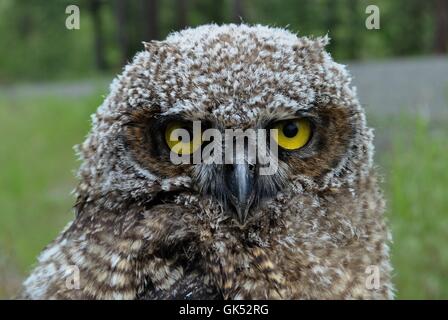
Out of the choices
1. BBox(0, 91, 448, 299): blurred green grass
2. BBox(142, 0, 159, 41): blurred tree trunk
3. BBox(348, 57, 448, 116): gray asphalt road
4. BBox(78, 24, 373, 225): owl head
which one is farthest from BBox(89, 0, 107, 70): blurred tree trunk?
BBox(78, 24, 373, 225): owl head

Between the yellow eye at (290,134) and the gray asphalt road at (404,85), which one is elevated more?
the gray asphalt road at (404,85)

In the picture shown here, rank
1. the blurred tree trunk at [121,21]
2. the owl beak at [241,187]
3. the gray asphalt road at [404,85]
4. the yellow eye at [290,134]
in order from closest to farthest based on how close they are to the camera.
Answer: the owl beak at [241,187]
the yellow eye at [290,134]
the gray asphalt road at [404,85]
the blurred tree trunk at [121,21]

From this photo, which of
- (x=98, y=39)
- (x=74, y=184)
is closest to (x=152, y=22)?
(x=74, y=184)

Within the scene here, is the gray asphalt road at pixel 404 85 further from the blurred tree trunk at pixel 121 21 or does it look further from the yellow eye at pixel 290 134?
the blurred tree trunk at pixel 121 21

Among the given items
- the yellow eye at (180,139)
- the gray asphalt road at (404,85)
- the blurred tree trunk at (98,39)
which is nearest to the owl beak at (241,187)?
the yellow eye at (180,139)

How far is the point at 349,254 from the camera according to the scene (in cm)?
310

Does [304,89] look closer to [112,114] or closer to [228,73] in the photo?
[228,73]

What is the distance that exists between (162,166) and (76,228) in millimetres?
586

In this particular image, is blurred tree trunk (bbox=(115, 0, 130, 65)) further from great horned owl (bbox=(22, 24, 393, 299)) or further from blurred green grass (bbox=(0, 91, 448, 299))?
great horned owl (bbox=(22, 24, 393, 299))

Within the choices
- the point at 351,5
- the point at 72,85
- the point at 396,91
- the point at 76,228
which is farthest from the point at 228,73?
the point at 351,5

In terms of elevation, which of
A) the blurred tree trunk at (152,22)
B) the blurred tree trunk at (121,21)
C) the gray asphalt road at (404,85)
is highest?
the blurred tree trunk at (121,21)

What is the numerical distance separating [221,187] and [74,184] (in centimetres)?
614

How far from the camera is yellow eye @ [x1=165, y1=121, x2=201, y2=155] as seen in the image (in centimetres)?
277

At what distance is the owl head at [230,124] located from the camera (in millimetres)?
2777
